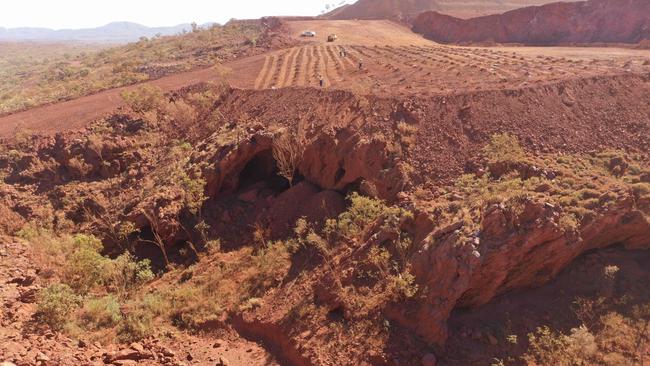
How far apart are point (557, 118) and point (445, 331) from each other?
11758 millimetres

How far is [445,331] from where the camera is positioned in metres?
12.8

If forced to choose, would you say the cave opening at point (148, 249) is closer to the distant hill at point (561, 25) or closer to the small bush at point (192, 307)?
the small bush at point (192, 307)

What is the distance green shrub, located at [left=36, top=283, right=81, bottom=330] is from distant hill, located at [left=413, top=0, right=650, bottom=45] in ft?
132

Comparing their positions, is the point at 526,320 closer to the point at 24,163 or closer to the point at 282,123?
the point at 282,123

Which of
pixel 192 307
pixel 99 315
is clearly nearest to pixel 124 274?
pixel 99 315

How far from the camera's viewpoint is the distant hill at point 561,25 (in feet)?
108

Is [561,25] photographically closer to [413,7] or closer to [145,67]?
[413,7]

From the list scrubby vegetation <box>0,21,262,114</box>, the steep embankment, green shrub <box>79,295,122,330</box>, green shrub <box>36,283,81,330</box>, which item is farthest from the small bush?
scrubby vegetation <box>0,21,262,114</box>

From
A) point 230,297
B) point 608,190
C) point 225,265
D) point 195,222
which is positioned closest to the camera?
point 608,190

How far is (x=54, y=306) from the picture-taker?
42.1ft

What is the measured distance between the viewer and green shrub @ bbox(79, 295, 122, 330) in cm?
1396

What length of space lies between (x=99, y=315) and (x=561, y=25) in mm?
41314

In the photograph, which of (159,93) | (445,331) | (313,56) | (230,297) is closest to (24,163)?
(159,93)

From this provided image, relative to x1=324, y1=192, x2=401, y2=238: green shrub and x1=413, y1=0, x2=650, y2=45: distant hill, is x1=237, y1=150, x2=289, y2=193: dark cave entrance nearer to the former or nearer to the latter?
x1=324, y1=192, x2=401, y2=238: green shrub
